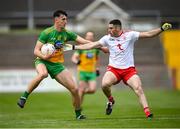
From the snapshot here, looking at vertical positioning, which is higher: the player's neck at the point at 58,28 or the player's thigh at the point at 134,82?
the player's neck at the point at 58,28

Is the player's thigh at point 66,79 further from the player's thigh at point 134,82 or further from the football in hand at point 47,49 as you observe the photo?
the player's thigh at point 134,82

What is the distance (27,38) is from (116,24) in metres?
31.8

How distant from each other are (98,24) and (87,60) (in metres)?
34.2

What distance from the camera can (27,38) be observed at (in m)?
49.7

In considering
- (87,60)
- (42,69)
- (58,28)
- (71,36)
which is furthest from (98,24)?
(42,69)

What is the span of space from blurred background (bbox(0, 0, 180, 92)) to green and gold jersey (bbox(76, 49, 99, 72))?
16.2 metres

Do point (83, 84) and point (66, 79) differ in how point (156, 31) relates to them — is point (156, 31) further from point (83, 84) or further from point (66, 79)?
point (83, 84)

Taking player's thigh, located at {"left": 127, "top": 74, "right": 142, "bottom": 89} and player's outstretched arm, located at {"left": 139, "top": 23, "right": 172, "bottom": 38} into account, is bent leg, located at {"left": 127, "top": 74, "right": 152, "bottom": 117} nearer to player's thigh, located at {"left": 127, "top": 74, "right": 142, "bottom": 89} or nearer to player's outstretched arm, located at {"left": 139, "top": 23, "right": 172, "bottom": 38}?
player's thigh, located at {"left": 127, "top": 74, "right": 142, "bottom": 89}

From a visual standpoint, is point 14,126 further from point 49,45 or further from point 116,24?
point 116,24

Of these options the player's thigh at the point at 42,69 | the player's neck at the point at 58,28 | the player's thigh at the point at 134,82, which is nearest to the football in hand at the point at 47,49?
the player's thigh at the point at 42,69

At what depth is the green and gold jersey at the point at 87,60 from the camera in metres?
25.1

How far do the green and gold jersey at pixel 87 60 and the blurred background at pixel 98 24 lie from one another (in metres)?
16.2

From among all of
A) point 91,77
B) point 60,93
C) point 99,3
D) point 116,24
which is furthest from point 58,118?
point 99,3

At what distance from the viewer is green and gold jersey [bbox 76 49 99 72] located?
987 inches
